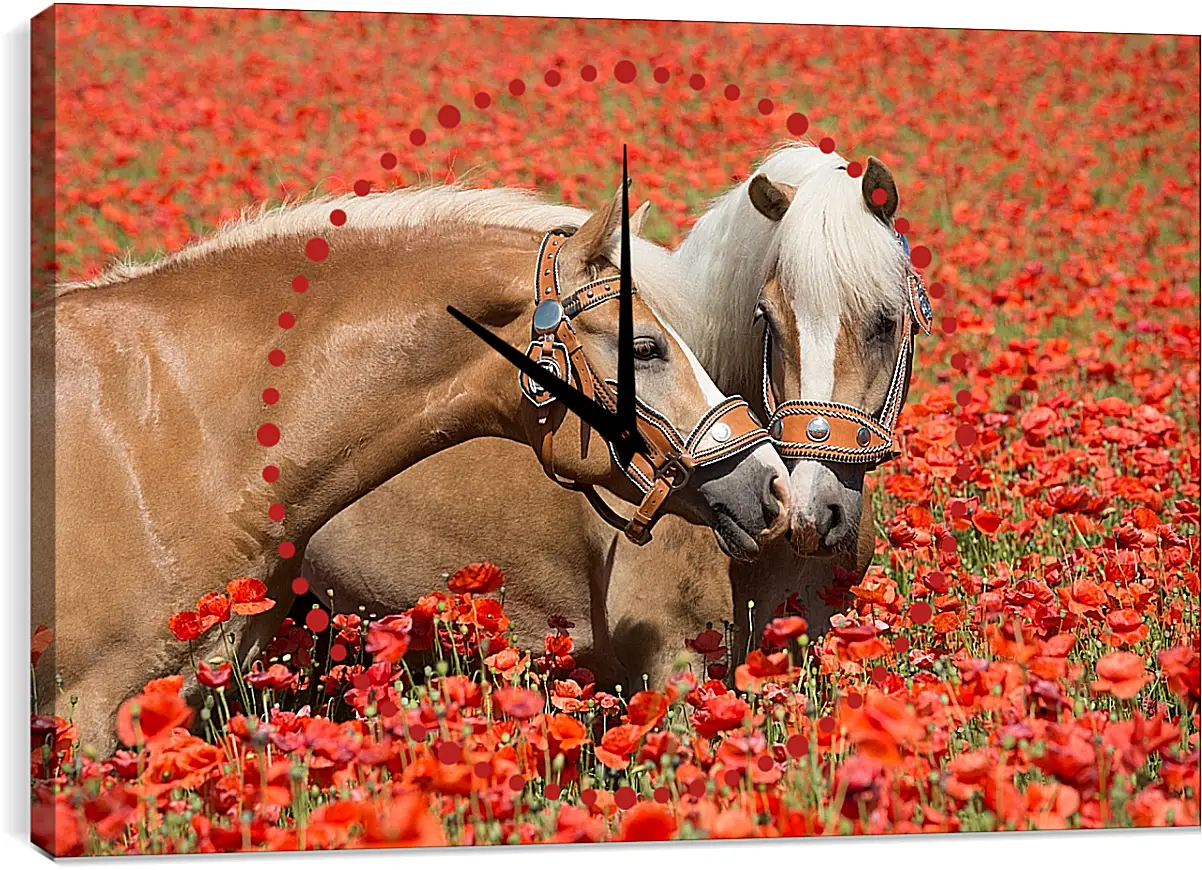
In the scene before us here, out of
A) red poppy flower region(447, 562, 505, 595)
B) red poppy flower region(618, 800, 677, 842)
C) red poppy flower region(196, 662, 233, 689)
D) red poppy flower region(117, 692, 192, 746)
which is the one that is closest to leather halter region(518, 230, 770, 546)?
red poppy flower region(447, 562, 505, 595)

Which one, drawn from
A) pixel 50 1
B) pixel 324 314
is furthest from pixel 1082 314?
pixel 50 1

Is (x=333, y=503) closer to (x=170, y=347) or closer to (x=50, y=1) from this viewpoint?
(x=170, y=347)

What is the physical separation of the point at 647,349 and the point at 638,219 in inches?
12.9

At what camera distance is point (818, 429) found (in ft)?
11.1

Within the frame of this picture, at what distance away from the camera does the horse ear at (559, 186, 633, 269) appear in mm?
3270

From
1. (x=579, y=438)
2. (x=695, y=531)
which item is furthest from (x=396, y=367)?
(x=695, y=531)

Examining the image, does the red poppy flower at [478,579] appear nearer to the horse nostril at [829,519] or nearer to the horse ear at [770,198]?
the horse nostril at [829,519]

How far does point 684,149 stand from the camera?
3678 millimetres

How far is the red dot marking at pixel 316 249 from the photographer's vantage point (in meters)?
3.37

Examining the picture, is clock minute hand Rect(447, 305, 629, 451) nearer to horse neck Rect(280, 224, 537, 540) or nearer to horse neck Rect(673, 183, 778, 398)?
horse neck Rect(280, 224, 537, 540)

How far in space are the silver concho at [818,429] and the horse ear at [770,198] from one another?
40 centimetres

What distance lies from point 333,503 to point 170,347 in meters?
0.41

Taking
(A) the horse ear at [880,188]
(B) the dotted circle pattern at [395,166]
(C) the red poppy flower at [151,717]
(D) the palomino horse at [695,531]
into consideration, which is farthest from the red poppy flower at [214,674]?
(A) the horse ear at [880,188]

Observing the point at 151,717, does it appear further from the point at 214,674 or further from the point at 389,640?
the point at 389,640
